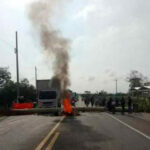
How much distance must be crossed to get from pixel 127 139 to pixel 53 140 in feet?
9.39

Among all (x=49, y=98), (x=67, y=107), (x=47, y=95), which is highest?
(x=47, y=95)

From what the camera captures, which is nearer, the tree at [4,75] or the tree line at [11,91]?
the tree line at [11,91]

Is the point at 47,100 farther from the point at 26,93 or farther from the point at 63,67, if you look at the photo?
the point at 26,93

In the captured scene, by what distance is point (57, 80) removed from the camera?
4700 centimetres

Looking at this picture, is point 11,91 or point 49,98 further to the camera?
point 11,91

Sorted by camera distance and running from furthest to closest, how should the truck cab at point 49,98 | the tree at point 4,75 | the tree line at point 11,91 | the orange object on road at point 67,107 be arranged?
the tree at point 4,75
the tree line at point 11,91
the truck cab at point 49,98
the orange object on road at point 67,107

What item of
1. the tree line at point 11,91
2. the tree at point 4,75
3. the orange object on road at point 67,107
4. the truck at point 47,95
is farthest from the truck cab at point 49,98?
the tree at point 4,75

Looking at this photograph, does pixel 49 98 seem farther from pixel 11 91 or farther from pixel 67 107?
pixel 11 91

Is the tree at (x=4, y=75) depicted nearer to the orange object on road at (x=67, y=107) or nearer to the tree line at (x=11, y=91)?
the tree line at (x=11, y=91)

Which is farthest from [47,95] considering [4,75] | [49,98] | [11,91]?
[4,75]

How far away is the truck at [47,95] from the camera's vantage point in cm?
4791

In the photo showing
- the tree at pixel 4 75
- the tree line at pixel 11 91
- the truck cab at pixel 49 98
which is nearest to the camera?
the truck cab at pixel 49 98

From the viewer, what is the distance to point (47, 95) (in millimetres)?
48094

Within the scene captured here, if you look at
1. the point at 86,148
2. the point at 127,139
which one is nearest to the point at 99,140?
the point at 127,139
